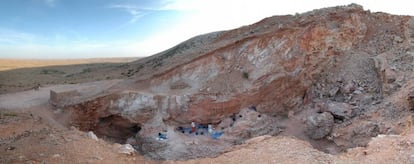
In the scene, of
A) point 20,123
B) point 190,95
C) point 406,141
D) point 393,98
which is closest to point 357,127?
point 393,98

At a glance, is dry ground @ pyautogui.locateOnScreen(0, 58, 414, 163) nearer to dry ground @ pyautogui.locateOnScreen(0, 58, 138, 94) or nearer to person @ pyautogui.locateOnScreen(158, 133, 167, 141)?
person @ pyautogui.locateOnScreen(158, 133, 167, 141)

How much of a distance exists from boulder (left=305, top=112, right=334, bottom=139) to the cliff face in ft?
0.29

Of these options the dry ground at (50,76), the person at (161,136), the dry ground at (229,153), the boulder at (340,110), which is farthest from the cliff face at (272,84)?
the dry ground at (50,76)

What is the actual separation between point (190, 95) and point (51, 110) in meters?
5.08

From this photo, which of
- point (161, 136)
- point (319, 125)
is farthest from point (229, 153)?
point (319, 125)

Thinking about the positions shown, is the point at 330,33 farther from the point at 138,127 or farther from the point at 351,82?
the point at 138,127

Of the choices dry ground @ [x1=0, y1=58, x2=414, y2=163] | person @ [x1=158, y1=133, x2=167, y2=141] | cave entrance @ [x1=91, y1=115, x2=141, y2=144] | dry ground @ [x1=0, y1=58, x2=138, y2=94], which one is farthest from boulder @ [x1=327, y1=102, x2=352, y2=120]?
dry ground @ [x1=0, y1=58, x2=138, y2=94]

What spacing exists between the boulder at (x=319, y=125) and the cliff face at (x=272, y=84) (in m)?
0.09

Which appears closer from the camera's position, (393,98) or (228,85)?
(393,98)

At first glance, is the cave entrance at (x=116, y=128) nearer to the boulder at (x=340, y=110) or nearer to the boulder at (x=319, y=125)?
the boulder at (x=319, y=125)

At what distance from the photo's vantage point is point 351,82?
13.5 metres

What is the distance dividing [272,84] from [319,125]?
237cm

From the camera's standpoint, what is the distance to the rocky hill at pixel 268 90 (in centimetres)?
1227

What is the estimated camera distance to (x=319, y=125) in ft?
40.3
